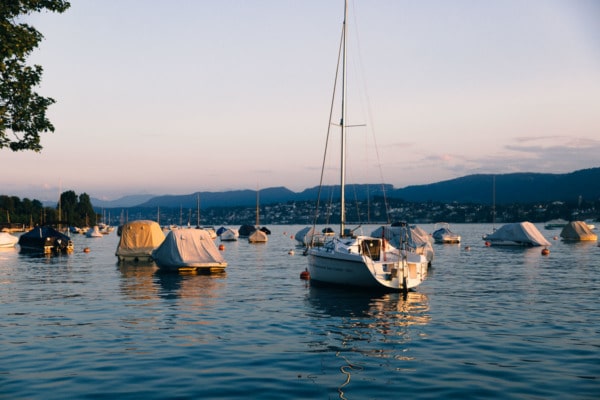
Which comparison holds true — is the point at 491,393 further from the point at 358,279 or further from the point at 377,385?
the point at 358,279

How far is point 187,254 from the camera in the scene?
4350 centimetres

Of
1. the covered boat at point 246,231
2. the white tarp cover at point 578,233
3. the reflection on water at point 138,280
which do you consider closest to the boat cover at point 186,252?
the reflection on water at point 138,280

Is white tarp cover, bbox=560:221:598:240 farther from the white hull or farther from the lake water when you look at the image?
the white hull

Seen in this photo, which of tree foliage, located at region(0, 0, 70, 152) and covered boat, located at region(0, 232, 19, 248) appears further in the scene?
covered boat, located at region(0, 232, 19, 248)

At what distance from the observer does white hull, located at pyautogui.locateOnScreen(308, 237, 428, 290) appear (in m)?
30.5

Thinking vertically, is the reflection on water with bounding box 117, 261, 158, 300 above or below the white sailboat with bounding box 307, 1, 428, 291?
Answer: below

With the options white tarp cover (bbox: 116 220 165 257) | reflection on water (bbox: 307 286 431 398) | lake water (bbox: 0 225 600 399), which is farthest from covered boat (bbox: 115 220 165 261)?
reflection on water (bbox: 307 286 431 398)

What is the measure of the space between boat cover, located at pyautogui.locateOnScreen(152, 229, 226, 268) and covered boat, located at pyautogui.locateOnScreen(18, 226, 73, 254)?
34665 millimetres

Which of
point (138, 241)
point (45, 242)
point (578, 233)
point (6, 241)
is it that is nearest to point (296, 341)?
point (138, 241)

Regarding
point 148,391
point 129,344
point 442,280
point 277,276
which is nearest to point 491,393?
point 148,391

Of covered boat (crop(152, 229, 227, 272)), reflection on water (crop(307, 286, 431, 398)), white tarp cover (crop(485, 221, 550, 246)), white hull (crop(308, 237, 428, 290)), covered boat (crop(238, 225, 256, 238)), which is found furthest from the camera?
covered boat (crop(238, 225, 256, 238))

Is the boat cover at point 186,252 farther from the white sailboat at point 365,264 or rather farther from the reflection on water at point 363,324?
the reflection on water at point 363,324

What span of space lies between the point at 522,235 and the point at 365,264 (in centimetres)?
6103

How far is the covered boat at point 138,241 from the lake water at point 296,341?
17.9 metres
